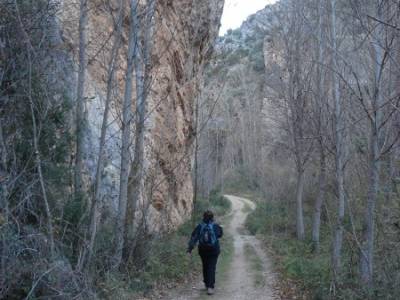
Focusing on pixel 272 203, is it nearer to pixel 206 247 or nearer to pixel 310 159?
pixel 310 159

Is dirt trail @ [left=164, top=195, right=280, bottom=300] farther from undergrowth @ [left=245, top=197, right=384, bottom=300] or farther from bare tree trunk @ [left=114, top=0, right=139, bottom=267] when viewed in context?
bare tree trunk @ [left=114, top=0, right=139, bottom=267]

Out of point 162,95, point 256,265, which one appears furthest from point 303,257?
point 162,95

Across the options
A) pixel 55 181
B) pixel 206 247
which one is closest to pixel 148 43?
pixel 55 181

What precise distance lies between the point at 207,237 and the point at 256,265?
4.84 meters

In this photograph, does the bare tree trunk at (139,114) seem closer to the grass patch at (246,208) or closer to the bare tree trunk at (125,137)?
the bare tree trunk at (125,137)

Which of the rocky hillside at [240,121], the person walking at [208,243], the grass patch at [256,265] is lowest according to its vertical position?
the grass patch at [256,265]

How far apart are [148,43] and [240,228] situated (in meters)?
17.6

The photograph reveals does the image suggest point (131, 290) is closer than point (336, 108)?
Yes

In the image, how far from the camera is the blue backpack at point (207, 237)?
8.97m

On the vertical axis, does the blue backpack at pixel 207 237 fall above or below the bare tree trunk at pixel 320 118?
below

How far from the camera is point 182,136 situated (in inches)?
748

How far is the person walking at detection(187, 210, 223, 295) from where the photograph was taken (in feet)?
29.5

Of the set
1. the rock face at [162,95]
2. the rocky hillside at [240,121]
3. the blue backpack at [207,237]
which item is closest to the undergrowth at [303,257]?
the blue backpack at [207,237]

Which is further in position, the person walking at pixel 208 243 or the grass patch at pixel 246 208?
the grass patch at pixel 246 208
